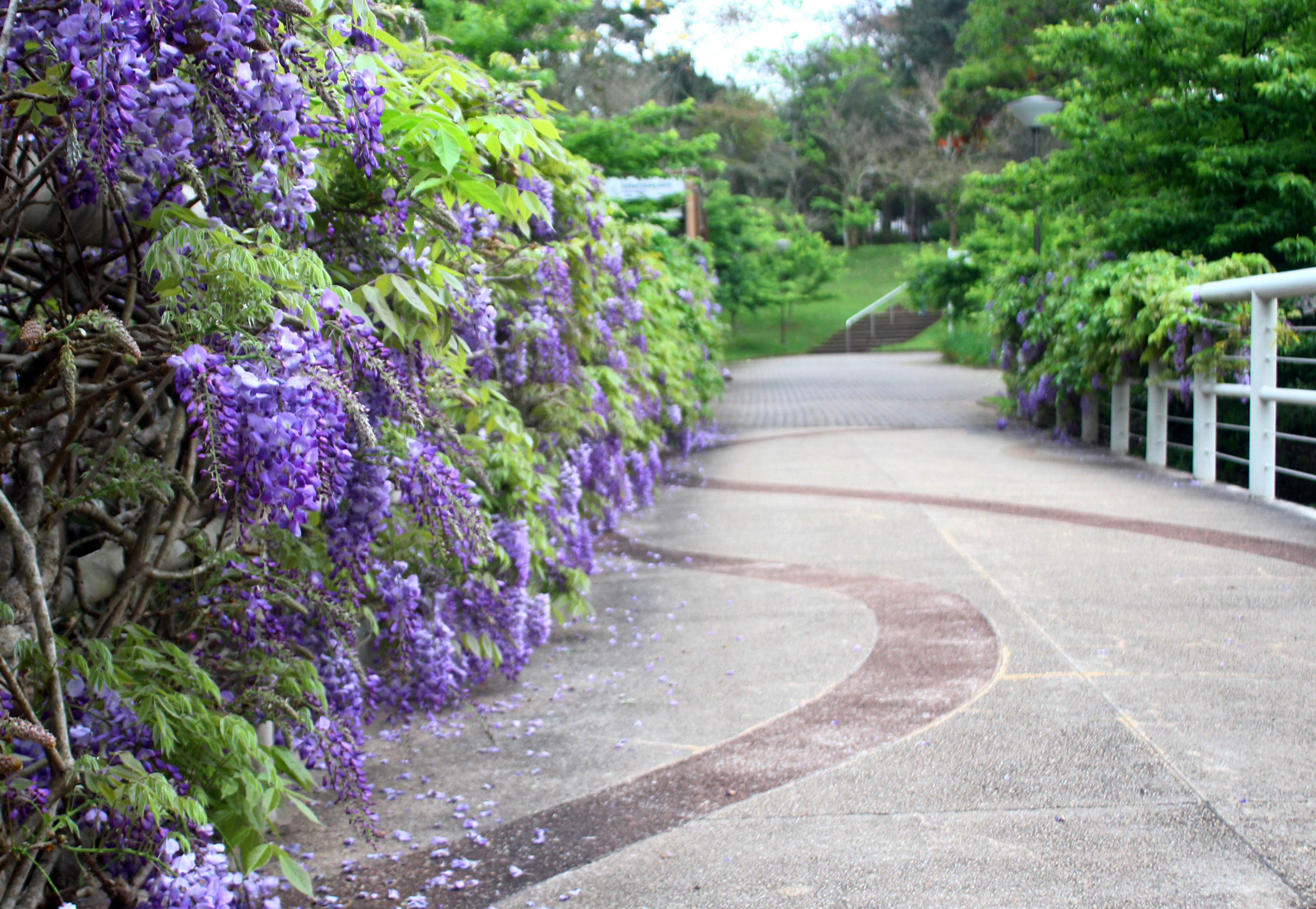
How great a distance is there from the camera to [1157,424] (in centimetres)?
976

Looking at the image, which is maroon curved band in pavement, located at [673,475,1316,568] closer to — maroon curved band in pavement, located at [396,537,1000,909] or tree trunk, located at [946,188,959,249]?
maroon curved band in pavement, located at [396,537,1000,909]

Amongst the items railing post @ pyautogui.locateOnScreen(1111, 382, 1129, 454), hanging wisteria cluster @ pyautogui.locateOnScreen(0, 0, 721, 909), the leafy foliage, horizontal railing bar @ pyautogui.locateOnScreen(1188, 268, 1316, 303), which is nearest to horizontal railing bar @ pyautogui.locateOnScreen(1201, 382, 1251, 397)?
horizontal railing bar @ pyautogui.locateOnScreen(1188, 268, 1316, 303)

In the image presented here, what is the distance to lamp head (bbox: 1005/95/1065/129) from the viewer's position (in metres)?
14.3

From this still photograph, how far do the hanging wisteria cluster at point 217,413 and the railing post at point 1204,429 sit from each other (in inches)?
265

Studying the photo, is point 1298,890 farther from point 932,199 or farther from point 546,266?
point 932,199

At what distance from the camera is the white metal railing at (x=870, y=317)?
4334cm

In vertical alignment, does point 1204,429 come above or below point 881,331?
below

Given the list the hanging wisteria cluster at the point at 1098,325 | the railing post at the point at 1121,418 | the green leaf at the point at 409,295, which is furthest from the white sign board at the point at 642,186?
the green leaf at the point at 409,295

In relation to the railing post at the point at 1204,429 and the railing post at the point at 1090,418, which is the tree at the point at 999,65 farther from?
the railing post at the point at 1204,429

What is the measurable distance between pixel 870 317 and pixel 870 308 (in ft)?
2.13

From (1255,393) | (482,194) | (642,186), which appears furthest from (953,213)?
(482,194)

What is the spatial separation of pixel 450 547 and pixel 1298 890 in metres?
2.14

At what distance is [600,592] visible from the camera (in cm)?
605

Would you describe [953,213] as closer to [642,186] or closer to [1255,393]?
[642,186]
